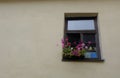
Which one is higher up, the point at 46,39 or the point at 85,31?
the point at 85,31

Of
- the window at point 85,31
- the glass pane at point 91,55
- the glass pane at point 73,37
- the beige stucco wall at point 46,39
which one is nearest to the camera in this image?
the beige stucco wall at point 46,39

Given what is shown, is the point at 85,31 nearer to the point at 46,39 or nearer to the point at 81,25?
the point at 81,25

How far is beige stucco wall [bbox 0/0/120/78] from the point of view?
14.6 feet

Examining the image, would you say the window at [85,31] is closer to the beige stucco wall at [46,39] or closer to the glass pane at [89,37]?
the glass pane at [89,37]

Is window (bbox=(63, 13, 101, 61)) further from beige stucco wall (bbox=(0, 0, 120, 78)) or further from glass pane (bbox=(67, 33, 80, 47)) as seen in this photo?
beige stucco wall (bbox=(0, 0, 120, 78))

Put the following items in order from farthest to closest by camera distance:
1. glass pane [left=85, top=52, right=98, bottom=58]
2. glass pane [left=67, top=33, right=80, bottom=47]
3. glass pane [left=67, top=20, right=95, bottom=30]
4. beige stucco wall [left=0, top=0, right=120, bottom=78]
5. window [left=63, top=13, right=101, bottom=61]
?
glass pane [left=67, top=20, right=95, bottom=30] < glass pane [left=67, top=33, right=80, bottom=47] < window [left=63, top=13, right=101, bottom=61] < glass pane [left=85, top=52, right=98, bottom=58] < beige stucco wall [left=0, top=0, right=120, bottom=78]

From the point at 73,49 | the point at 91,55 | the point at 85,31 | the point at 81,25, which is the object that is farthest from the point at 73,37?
the point at 91,55

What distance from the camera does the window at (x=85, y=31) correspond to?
482 centimetres

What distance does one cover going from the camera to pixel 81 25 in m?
5.33

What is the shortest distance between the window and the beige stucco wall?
0.51 feet

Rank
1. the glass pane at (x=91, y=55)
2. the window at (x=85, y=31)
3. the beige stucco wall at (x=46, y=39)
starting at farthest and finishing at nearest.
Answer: the window at (x=85, y=31) < the glass pane at (x=91, y=55) < the beige stucco wall at (x=46, y=39)

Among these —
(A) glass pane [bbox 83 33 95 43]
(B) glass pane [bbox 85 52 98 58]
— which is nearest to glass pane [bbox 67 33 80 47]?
(A) glass pane [bbox 83 33 95 43]

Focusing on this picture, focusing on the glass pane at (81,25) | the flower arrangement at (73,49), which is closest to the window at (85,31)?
the glass pane at (81,25)

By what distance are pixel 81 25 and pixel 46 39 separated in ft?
3.33
